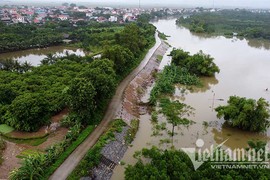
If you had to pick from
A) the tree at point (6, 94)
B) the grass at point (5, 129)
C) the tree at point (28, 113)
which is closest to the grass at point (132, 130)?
the tree at point (28, 113)

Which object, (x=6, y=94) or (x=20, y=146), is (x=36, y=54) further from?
(x=20, y=146)

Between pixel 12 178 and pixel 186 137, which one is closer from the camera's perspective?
pixel 12 178

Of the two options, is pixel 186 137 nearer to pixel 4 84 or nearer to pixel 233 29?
pixel 4 84

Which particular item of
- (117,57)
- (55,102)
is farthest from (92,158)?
(117,57)

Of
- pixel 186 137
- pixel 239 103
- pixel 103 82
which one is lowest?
pixel 186 137

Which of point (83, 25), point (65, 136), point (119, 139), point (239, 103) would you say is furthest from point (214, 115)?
point (83, 25)

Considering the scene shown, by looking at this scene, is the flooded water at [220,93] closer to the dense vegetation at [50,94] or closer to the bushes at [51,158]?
the bushes at [51,158]
